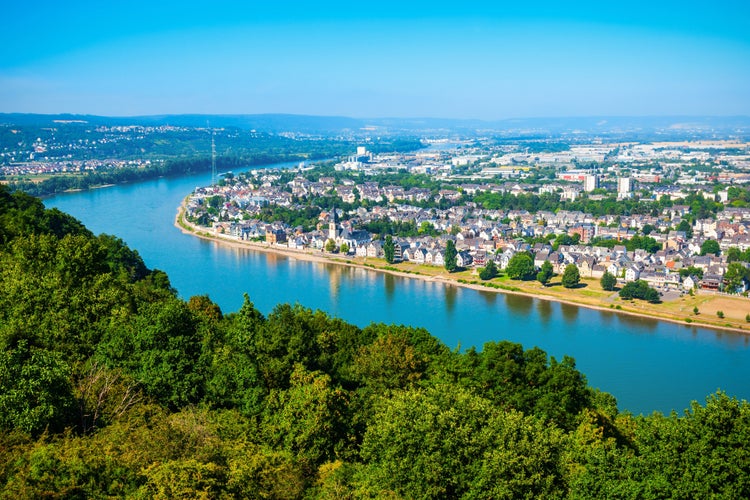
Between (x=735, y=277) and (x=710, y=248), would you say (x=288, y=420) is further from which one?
(x=710, y=248)

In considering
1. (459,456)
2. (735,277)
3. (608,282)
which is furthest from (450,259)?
(459,456)

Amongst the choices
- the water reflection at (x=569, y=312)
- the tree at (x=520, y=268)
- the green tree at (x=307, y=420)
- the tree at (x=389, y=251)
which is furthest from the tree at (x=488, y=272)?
the green tree at (x=307, y=420)

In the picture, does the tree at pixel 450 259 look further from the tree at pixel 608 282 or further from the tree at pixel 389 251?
the tree at pixel 608 282

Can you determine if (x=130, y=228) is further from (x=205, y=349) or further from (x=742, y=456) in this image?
(x=742, y=456)

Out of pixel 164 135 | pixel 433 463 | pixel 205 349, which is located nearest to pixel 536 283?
pixel 205 349

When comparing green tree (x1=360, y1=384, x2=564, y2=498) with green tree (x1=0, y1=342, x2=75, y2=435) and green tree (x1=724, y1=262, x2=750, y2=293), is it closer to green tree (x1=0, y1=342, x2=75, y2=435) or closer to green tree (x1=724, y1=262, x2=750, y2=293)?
green tree (x1=0, y1=342, x2=75, y2=435)

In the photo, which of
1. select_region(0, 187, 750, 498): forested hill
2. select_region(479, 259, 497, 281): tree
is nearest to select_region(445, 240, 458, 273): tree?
select_region(479, 259, 497, 281): tree

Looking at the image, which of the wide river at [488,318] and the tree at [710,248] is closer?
the wide river at [488,318]
